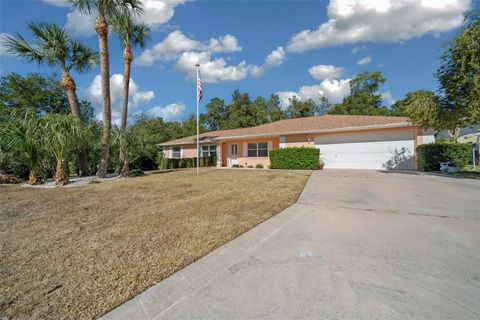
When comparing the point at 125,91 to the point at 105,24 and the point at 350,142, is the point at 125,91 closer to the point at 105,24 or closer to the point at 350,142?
the point at 105,24

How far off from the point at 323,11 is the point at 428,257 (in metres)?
13.6

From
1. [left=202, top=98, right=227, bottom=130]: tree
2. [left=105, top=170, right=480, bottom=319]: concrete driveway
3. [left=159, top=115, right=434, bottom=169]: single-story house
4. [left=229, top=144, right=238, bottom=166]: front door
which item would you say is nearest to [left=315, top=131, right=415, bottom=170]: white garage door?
[left=159, top=115, right=434, bottom=169]: single-story house

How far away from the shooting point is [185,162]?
21422mm

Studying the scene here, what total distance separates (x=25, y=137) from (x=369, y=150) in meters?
18.3

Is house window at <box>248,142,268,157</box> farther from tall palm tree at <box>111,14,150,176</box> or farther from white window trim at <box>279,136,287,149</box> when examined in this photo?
tall palm tree at <box>111,14,150,176</box>

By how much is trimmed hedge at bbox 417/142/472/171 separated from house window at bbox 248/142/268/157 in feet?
32.7

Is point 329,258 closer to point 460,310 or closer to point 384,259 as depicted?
point 384,259

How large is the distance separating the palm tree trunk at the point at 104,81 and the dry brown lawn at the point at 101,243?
539cm

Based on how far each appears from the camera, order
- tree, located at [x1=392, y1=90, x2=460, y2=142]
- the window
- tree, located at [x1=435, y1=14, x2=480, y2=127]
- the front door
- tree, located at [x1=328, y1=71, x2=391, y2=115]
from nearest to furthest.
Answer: tree, located at [x1=435, y1=14, x2=480, y2=127]
tree, located at [x1=392, y1=90, x2=460, y2=142]
the front door
the window
tree, located at [x1=328, y1=71, x2=391, y2=115]

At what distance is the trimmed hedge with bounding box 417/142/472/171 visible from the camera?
11.0 m

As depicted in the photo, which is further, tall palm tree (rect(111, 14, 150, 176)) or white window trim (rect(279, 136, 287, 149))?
white window trim (rect(279, 136, 287, 149))

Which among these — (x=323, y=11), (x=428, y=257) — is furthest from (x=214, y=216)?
(x=323, y=11)

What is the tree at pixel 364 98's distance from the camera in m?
31.9

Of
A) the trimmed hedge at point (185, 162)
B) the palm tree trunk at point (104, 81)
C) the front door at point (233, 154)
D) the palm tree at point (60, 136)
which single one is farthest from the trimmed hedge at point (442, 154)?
the palm tree at point (60, 136)
